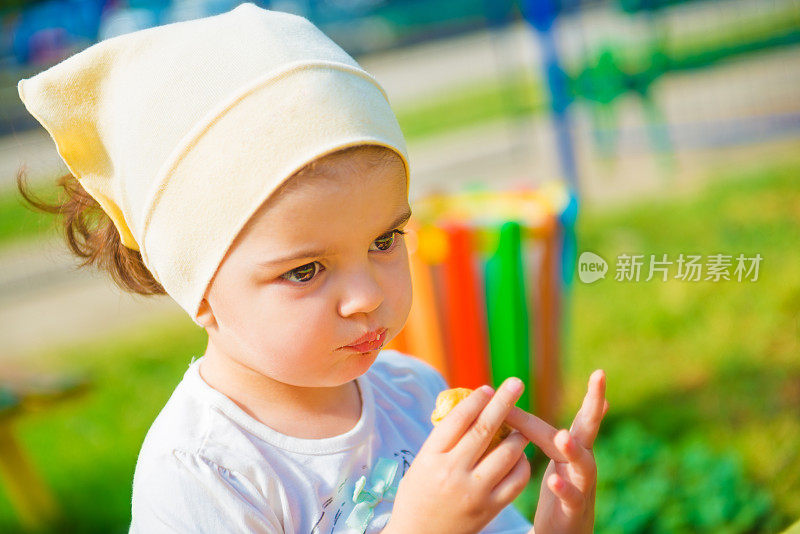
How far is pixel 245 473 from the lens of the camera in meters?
1.39

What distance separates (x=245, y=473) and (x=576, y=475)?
0.54 meters

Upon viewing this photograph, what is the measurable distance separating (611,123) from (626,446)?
469cm

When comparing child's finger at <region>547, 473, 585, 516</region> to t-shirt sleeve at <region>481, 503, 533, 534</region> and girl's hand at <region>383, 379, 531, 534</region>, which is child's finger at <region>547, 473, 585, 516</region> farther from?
t-shirt sleeve at <region>481, 503, 533, 534</region>

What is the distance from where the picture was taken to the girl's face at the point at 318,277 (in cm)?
127

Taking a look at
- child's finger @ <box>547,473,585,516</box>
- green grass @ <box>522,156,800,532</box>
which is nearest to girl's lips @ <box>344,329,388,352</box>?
child's finger @ <box>547,473,585,516</box>

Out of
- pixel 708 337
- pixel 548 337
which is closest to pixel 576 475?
pixel 548 337

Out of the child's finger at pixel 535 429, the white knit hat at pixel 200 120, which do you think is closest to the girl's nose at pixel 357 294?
Result: the white knit hat at pixel 200 120

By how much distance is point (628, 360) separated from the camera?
4.02 meters

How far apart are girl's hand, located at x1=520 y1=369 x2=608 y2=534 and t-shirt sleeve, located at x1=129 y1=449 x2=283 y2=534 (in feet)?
1.51

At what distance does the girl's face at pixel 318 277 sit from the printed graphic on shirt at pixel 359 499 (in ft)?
0.69

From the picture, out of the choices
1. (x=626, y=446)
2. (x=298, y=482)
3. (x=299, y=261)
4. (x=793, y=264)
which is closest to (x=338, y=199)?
(x=299, y=261)

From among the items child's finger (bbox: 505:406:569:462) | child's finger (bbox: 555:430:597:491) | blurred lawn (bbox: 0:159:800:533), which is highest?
child's finger (bbox: 505:406:569:462)

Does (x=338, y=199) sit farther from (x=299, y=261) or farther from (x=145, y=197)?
(x=145, y=197)

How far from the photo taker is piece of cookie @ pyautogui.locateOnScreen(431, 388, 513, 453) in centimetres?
134
